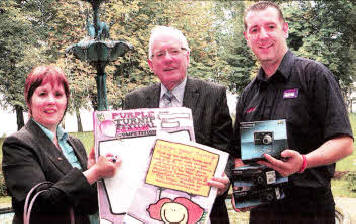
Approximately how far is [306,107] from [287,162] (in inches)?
16.1

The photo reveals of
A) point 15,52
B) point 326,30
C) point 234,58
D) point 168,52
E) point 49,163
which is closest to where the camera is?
point 49,163

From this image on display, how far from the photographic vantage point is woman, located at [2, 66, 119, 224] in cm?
211

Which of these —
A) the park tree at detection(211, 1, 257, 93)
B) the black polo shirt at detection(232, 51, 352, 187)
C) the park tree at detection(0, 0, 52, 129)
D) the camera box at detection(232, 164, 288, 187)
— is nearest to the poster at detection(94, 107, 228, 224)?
the camera box at detection(232, 164, 288, 187)

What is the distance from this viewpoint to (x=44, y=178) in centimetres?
218

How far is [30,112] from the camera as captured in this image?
96.8 inches

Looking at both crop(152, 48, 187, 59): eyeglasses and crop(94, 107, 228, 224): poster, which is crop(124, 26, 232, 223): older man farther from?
crop(94, 107, 228, 224): poster

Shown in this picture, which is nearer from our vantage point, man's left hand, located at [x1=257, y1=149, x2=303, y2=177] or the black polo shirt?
man's left hand, located at [x1=257, y1=149, x2=303, y2=177]

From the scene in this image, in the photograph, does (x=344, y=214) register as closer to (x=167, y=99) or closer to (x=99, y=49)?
(x=99, y=49)

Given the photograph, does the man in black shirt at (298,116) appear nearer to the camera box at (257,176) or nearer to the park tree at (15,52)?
the camera box at (257,176)

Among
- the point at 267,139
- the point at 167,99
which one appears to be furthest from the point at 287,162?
the point at 167,99

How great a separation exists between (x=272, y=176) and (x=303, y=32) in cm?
1676

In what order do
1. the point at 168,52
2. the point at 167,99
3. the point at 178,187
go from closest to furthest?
the point at 178,187, the point at 168,52, the point at 167,99

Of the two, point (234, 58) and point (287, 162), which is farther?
point (234, 58)

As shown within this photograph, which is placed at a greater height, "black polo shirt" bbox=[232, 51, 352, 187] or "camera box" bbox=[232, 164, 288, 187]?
"black polo shirt" bbox=[232, 51, 352, 187]
